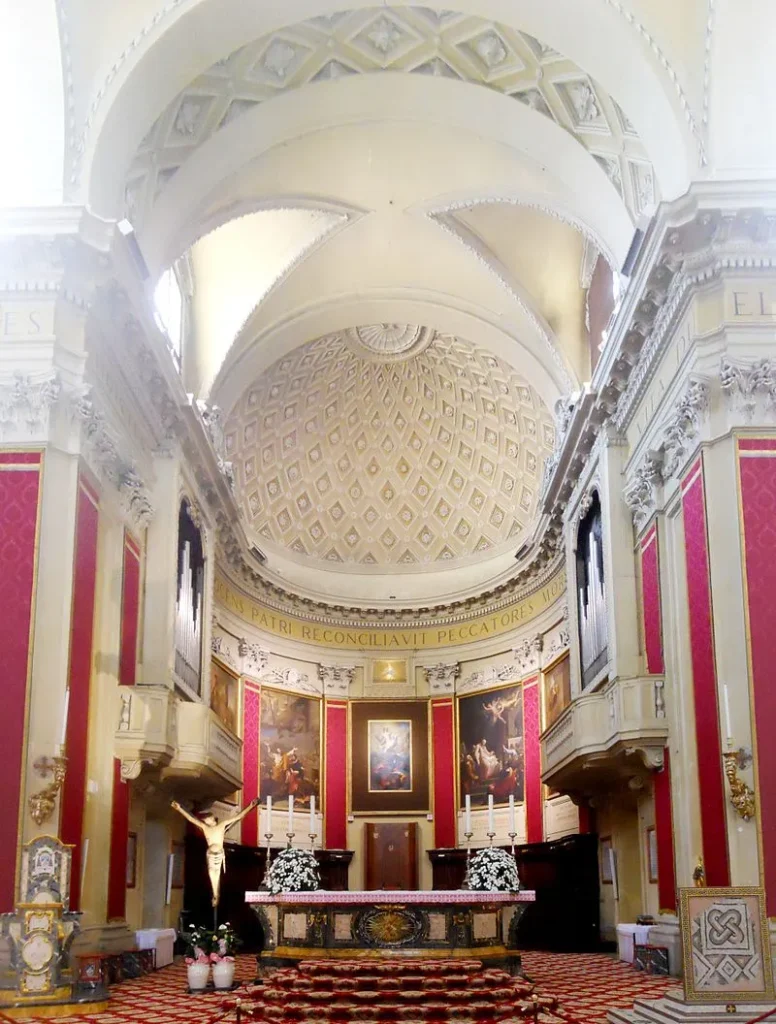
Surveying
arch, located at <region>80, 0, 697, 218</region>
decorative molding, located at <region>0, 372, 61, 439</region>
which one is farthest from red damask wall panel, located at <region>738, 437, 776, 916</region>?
decorative molding, located at <region>0, 372, 61, 439</region>

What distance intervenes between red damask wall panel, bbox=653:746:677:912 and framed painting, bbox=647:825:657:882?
377mm

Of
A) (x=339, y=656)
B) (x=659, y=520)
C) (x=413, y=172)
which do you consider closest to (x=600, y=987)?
(x=659, y=520)

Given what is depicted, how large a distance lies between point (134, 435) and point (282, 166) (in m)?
4.73

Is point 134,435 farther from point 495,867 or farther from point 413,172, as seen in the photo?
point 495,867

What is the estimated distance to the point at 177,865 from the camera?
19.9 metres

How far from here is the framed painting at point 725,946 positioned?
947 centimetres

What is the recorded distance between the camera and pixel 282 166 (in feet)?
60.1

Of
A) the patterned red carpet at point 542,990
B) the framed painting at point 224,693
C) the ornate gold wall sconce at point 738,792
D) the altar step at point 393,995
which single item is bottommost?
the patterned red carpet at point 542,990

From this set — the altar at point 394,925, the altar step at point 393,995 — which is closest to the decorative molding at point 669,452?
the altar at point 394,925

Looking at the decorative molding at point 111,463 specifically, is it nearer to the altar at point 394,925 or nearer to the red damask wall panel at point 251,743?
the altar at point 394,925

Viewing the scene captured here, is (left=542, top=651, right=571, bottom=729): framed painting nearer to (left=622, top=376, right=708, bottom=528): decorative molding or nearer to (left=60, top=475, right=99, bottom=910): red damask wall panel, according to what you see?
(left=622, top=376, right=708, bottom=528): decorative molding

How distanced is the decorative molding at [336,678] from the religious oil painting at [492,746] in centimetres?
265

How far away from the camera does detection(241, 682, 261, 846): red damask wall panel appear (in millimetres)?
25188

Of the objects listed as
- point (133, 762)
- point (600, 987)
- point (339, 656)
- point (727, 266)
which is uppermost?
point (727, 266)
